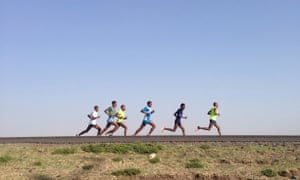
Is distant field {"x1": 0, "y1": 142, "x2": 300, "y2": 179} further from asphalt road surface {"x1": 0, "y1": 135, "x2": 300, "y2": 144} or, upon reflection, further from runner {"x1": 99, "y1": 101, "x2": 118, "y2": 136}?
runner {"x1": 99, "y1": 101, "x2": 118, "y2": 136}

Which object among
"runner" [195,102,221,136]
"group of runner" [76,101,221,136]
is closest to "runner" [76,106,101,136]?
"group of runner" [76,101,221,136]

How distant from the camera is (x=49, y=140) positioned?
1891 cm

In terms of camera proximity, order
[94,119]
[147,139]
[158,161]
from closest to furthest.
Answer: [158,161]
[147,139]
[94,119]

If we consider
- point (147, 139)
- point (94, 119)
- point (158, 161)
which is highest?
point (94, 119)

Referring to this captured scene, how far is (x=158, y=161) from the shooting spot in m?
13.4

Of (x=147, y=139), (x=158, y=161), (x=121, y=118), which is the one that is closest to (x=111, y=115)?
(x=121, y=118)

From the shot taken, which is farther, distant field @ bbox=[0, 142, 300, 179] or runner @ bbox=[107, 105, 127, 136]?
runner @ bbox=[107, 105, 127, 136]

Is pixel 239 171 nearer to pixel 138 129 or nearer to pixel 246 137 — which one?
pixel 246 137

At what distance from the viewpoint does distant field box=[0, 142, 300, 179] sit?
11734mm

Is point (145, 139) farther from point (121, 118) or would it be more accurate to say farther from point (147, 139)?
point (121, 118)

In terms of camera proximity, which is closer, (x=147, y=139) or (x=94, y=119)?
(x=147, y=139)

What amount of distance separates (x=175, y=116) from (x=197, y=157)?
17.2ft

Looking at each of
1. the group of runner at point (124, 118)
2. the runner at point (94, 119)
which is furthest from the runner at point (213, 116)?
the runner at point (94, 119)

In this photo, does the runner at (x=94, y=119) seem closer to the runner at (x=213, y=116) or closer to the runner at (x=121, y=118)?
the runner at (x=121, y=118)
